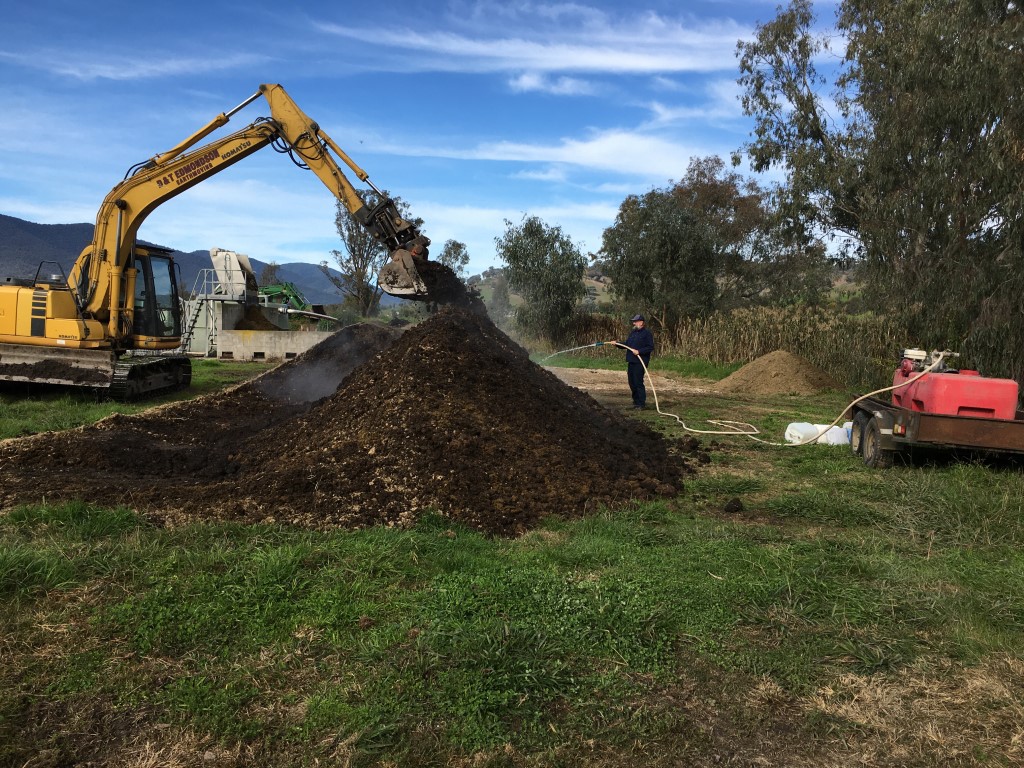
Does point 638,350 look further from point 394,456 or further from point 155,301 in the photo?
point 155,301

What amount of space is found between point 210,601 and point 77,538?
1.44 metres

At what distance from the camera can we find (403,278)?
9.93 meters

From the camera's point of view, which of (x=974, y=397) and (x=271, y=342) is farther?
(x=271, y=342)

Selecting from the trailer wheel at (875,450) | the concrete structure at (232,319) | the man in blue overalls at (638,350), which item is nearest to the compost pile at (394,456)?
the trailer wheel at (875,450)

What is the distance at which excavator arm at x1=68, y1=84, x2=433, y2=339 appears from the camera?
1107cm

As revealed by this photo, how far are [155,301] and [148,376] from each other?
1.44m

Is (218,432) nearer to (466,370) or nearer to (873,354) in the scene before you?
(466,370)

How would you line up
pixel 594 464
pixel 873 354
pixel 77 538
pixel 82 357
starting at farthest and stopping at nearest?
pixel 873 354 → pixel 82 357 → pixel 594 464 → pixel 77 538

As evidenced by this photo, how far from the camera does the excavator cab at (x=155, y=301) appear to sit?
12.0 meters

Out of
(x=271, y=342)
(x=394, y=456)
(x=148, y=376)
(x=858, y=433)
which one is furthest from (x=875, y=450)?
(x=271, y=342)

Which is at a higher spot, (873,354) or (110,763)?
(873,354)

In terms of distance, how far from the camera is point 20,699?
108 inches

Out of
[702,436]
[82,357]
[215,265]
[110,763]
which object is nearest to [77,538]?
[110,763]

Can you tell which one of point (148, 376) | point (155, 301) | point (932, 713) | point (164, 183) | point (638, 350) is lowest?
point (932, 713)
